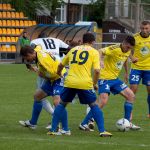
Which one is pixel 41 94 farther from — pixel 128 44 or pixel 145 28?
pixel 145 28

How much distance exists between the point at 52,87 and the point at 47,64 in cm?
60

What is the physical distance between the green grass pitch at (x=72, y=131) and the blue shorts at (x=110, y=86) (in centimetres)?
78

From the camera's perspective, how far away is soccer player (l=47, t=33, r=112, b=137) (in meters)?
11.6

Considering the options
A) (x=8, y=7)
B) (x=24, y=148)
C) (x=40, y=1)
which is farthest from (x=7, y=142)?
(x=40, y=1)

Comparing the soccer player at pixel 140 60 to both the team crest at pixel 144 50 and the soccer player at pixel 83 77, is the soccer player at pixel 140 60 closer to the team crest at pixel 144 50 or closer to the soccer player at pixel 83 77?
the team crest at pixel 144 50

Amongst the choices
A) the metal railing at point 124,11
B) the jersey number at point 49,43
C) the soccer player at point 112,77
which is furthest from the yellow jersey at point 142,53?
the metal railing at point 124,11

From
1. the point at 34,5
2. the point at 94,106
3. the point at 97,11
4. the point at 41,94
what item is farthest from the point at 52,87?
the point at 97,11

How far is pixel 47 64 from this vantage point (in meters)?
12.2

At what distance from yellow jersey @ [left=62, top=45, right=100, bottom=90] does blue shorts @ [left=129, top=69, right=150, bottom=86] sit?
10.6 feet

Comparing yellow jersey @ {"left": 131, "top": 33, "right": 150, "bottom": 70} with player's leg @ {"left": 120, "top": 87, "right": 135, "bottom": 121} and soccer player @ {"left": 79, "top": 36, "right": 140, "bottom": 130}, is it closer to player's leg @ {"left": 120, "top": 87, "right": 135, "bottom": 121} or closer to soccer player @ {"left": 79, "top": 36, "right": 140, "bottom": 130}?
soccer player @ {"left": 79, "top": 36, "right": 140, "bottom": 130}

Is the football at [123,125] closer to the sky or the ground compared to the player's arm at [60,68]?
closer to the ground

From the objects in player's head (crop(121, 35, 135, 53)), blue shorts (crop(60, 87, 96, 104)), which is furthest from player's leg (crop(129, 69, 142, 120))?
blue shorts (crop(60, 87, 96, 104))

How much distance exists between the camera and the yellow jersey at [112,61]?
12992 millimetres

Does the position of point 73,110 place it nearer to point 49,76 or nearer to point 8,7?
point 49,76
